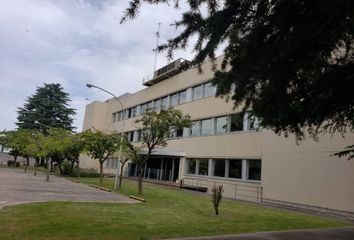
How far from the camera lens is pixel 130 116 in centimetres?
5288

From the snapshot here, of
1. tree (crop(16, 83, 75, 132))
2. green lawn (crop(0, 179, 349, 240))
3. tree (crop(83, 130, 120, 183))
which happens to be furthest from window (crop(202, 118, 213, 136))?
tree (crop(16, 83, 75, 132))

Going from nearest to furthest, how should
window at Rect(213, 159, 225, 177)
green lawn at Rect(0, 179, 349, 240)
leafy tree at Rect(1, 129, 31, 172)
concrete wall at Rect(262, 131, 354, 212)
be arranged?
green lawn at Rect(0, 179, 349, 240) < concrete wall at Rect(262, 131, 354, 212) < window at Rect(213, 159, 225, 177) < leafy tree at Rect(1, 129, 31, 172)

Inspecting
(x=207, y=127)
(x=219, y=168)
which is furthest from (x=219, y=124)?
(x=219, y=168)

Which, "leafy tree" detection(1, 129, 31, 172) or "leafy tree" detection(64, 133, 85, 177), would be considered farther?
"leafy tree" detection(1, 129, 31, 172)

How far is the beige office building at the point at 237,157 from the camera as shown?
20.2m

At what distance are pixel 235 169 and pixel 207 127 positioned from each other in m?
5.64

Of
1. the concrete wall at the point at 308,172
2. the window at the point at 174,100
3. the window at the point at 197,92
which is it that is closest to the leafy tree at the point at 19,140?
the window at the point at 174,100

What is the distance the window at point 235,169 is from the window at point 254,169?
36.9 inches

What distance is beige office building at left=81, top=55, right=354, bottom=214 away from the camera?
20.2 meters

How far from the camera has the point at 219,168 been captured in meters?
32.1

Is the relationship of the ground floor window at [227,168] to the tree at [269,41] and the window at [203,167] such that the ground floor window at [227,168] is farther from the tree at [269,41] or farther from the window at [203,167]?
the tree at [269,41]

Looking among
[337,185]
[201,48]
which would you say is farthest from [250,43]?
[337,185]

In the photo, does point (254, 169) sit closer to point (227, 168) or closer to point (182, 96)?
point (227, 168)

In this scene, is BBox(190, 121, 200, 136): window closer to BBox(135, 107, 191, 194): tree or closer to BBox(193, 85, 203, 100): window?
BBox(193, 85, 203, 100): window
